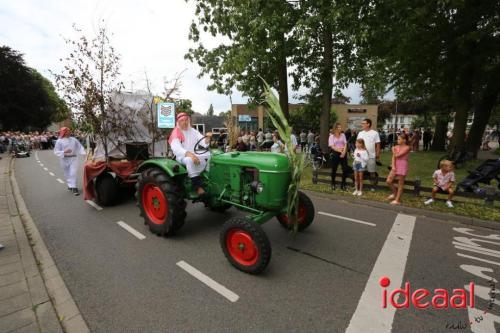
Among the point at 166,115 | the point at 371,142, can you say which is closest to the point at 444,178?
the point at 371,142

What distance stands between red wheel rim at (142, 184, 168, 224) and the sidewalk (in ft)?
4.74

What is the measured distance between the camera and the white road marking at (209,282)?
272cm

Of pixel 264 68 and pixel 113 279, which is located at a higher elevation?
pixel 264 68

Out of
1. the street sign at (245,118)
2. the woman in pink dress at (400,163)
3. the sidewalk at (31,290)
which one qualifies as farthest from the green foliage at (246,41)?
the street sign at (245,118)

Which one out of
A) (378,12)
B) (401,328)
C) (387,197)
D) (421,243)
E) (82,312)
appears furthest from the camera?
(378,12)

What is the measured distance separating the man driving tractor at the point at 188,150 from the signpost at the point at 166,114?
332cm

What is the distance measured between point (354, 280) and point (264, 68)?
9326 mm

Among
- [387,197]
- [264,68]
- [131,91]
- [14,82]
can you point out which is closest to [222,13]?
[264,68]

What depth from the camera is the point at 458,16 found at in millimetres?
9719

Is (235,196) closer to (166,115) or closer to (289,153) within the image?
(289,153)

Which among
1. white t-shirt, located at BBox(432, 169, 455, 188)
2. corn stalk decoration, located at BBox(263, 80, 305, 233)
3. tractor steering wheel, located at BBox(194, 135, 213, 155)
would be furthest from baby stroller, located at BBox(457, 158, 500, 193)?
tractor steering wheel, located at BBox(194, 135, 213, 155)

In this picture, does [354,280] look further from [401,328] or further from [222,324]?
[222,324]

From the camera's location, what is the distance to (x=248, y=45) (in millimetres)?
9016

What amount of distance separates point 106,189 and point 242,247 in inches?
160
